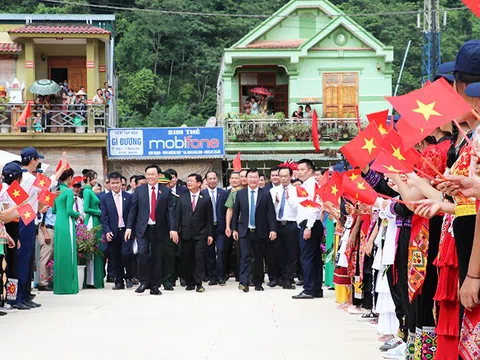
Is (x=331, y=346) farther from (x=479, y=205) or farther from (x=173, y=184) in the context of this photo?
(x=173, y=184)

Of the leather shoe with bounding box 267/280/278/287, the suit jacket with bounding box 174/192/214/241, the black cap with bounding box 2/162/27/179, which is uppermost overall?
the black cap with bounding box 2/162/27/179

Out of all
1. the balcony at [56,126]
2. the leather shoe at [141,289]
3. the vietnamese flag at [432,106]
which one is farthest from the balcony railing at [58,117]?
the vietnamese flag at [432,106]

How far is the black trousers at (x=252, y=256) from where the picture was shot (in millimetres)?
15422

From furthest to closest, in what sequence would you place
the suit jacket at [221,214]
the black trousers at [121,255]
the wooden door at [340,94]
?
the wooden door at [340,94] → the suit jacket at [221,214] → the black trousers at [121,255]

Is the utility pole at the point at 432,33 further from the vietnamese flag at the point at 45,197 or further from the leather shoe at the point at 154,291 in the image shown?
the vietnamese flag at the point at 45,197

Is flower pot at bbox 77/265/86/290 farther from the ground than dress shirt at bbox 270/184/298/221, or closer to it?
closer to it

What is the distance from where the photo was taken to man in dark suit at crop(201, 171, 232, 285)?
16984 mm

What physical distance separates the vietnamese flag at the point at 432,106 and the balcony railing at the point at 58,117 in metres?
26.7

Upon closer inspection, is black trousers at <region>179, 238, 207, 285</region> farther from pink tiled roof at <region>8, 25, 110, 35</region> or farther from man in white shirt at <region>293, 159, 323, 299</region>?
pink tiled roof at <region>8, 25, 110, 35</region>

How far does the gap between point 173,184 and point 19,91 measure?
1516 centimetres

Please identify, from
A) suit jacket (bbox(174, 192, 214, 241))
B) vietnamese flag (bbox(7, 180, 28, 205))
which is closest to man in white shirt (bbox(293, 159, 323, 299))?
suit jacket (bbox(174, 192, 214, 241))

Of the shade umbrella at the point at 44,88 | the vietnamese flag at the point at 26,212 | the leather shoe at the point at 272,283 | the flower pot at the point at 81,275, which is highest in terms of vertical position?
the shade umbrella at the point at 44,88

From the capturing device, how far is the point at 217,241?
17.3m

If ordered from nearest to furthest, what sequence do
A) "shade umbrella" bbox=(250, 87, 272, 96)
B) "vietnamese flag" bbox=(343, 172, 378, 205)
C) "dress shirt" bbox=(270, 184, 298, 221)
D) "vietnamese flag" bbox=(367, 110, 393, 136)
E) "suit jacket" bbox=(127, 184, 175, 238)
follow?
"vietnamese flag" bbox=(367, 110, 393, 136), "vietnamese flag" bbox=(343, 172, 378, 205), "suit jacket" bbox=(127, 184, 175, 238), "dress shirt" bbox=(270, 184, 298, 221), "shade umbrella" bbox=(250, 87, 272, 96)
